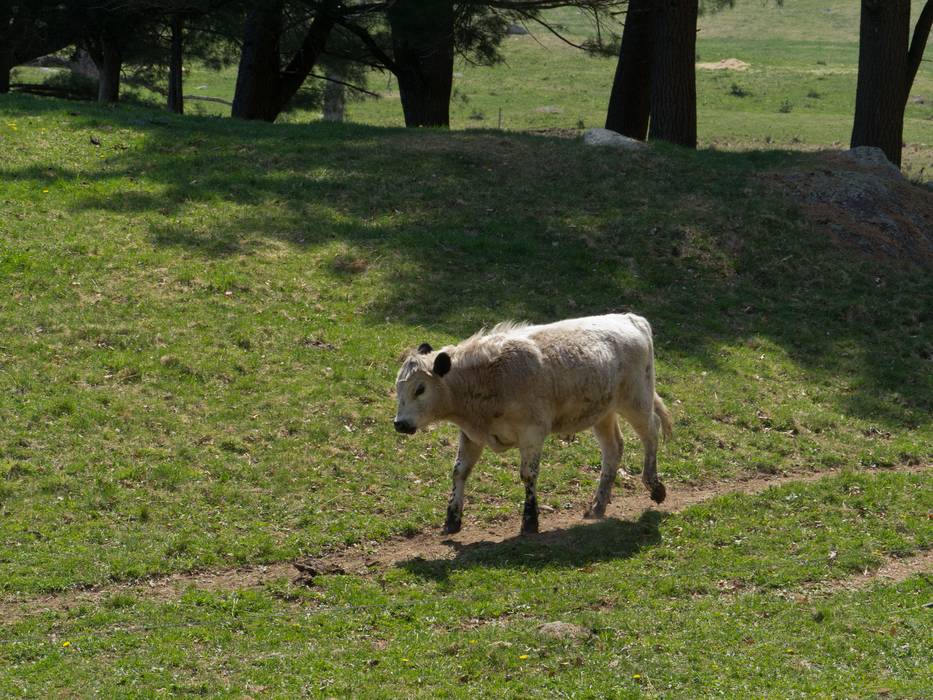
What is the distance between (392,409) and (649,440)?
12.7 feet

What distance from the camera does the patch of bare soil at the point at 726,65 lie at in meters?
69.0

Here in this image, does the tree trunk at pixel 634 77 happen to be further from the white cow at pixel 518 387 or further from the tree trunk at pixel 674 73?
the white cow at pixel 518 387

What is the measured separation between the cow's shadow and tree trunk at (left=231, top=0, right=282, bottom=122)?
70.9 ft

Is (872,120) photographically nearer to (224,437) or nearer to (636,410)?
(636,410)

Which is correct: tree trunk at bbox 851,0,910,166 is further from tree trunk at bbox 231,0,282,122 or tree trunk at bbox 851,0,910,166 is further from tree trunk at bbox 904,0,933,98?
tree trunk at bbox 231,0,282,122

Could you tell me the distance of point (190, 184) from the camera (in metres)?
24.1

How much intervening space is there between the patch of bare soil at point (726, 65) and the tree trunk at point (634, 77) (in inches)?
1564

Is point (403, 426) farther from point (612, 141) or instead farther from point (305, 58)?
point (305, 58)

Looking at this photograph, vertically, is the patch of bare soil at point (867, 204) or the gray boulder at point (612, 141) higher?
the gray boulder at point (612, 141)

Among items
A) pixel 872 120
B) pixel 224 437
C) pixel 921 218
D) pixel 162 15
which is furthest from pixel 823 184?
pixel 162 15

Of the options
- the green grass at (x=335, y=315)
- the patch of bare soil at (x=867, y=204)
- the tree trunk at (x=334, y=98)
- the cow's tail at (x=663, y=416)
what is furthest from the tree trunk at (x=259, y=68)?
the cow's tail at (x=663, y=416)

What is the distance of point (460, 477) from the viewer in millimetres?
13875

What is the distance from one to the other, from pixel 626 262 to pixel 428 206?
4249 millimetres

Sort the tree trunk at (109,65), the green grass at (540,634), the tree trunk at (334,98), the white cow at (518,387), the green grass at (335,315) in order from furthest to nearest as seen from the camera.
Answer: the tree trunk at (334,98)
the tree trunk at (109,65)
the green grass at (335,315)
the white cow at (518,387)
the green grass at (540,634)
